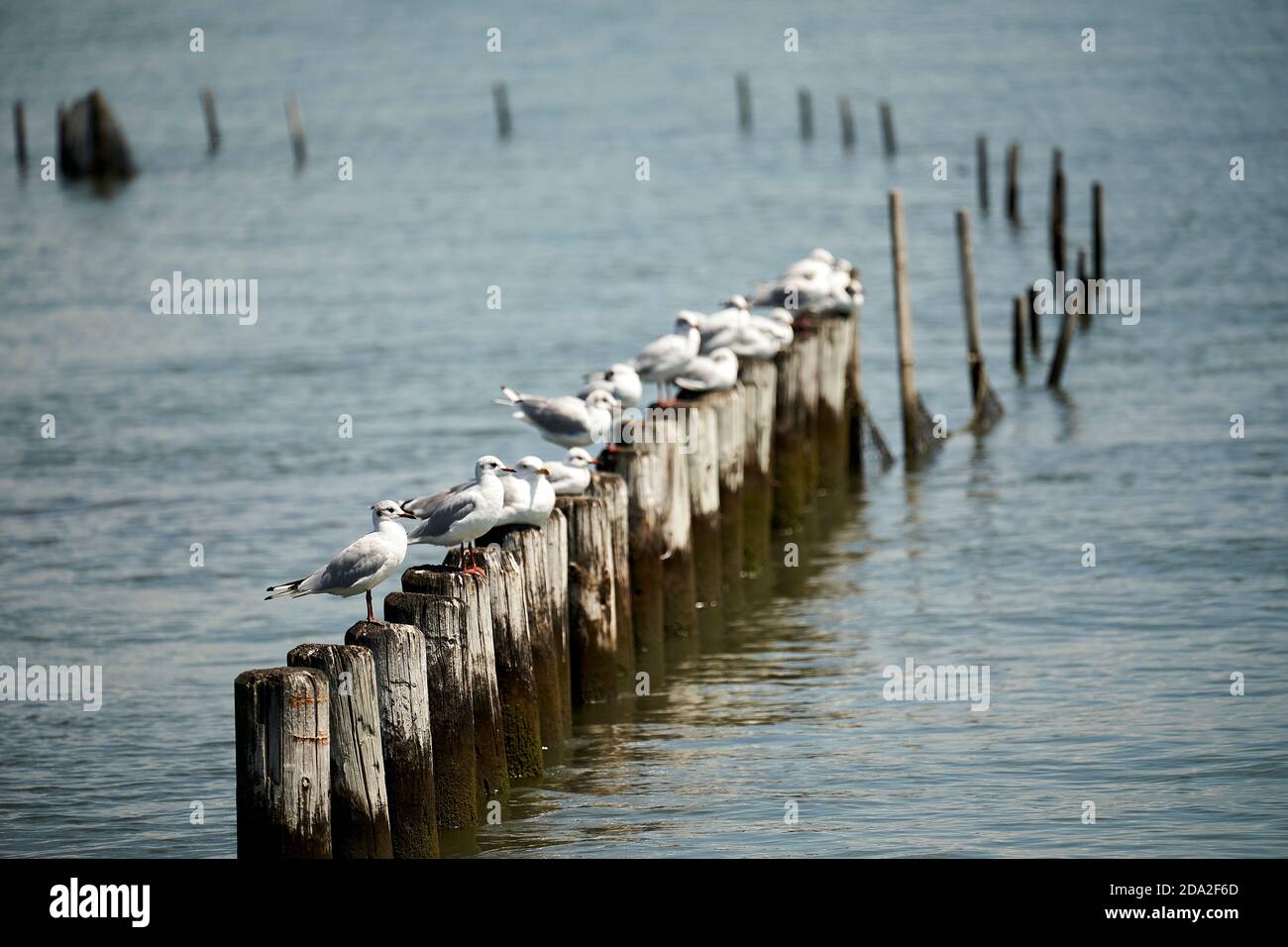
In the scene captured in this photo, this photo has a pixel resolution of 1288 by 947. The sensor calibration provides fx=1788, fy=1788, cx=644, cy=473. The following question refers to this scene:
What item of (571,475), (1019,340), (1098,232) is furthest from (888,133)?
(571,475)

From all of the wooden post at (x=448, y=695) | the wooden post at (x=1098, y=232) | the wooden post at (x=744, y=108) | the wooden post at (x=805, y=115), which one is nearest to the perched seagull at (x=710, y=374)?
the wooden post at (x=448, y=695)

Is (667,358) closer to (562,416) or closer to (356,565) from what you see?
(562,416)

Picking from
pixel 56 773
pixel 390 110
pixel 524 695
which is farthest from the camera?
pixel 390 110

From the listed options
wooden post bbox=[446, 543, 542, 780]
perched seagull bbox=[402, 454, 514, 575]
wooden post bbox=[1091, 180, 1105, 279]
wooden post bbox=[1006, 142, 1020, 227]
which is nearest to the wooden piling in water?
wooden post bbox=[446, 543, 542, 780]

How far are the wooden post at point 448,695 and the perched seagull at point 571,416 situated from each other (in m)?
3.63

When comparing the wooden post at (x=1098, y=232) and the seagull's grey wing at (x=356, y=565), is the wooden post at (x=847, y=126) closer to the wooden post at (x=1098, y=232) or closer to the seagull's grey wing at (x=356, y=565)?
the wooden post at (x=1098, y=232)

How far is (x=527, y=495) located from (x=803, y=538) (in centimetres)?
647

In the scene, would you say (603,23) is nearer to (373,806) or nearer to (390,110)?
(390,110)

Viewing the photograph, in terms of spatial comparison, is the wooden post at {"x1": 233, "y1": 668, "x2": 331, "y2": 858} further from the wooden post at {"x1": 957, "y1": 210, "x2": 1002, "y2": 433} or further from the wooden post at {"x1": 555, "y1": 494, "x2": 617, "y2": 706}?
the wooden post at {"x1": 957, "y1": 210, "x2": 1002, "y2": 433}

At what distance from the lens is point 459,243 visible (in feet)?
128

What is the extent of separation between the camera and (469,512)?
33.1ft

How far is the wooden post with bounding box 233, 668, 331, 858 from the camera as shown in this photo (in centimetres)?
764
